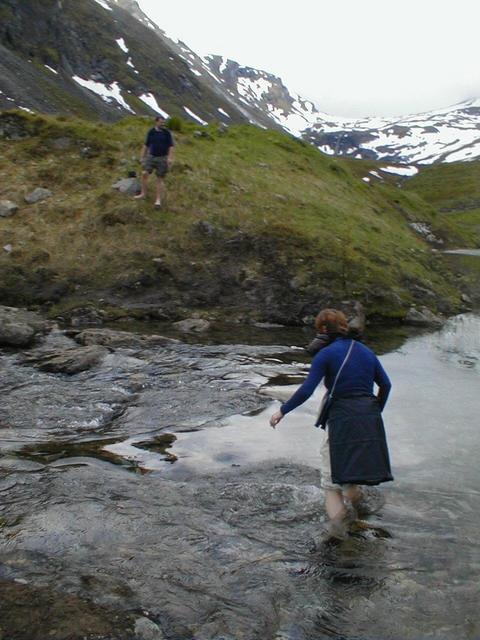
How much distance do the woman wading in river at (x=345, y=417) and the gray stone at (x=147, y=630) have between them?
284cm

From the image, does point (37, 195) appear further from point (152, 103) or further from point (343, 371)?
point (152, 103)

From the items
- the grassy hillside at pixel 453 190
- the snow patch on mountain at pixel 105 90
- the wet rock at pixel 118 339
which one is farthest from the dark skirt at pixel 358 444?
the snow patch on mountain at pixel 105 90

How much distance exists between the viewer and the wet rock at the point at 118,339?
15.7 metres

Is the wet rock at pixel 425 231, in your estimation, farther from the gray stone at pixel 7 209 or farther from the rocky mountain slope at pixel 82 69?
the rocky mountain slope at pixel 82 69

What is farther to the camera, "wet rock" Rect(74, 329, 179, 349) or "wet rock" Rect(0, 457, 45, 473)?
"wet rock" Rect(74, 329, 179, 349)

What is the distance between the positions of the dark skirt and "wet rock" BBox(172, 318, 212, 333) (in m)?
10.6

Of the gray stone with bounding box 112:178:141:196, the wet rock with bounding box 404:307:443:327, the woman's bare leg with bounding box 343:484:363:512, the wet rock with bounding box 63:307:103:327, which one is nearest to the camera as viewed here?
the woman's bare leg with bounding box 343:484:363:512

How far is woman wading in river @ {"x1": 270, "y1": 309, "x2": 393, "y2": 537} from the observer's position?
25.1 feet

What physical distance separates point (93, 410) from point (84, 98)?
122 meters

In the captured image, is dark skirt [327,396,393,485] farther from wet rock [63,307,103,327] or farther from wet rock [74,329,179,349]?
wet rock [63,307,103,327]

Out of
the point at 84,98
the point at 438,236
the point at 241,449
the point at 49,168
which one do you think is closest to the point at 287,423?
the point at 241,449

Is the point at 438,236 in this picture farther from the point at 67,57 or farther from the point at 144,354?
the point at 67,57

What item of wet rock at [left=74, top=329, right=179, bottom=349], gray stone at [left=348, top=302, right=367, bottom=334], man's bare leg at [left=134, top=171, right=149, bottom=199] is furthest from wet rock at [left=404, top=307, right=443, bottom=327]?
man's bare leg at [left=134, top=171, right=149, bottom=199]

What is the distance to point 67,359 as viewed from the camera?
551 inches
